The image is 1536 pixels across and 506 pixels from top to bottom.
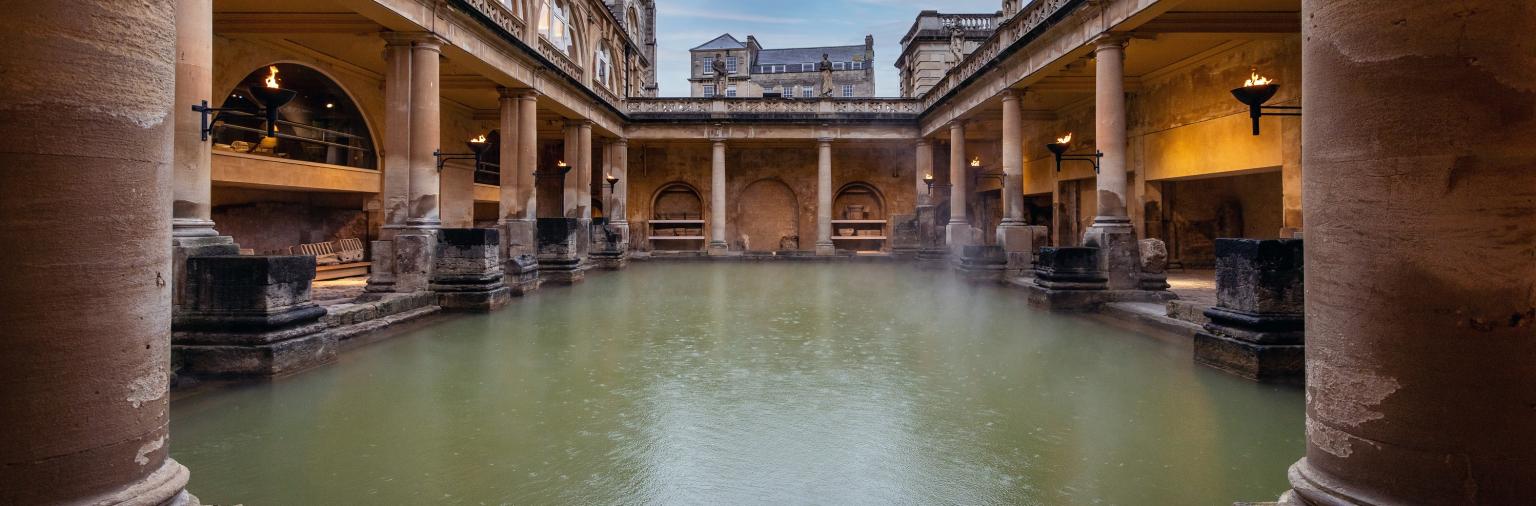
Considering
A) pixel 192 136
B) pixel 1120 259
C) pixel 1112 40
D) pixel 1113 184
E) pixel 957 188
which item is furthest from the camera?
pixel 957 188

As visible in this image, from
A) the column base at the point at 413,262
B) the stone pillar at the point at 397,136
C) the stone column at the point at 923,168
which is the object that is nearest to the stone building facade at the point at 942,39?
the stone column at the point at 923,168

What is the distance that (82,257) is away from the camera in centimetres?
223

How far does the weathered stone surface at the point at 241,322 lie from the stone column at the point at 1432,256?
6.99m

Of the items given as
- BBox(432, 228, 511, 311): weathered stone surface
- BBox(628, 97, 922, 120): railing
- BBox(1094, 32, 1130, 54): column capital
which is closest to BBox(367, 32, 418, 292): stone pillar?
BBox(432, 228, 511, 311): weathered stone surface

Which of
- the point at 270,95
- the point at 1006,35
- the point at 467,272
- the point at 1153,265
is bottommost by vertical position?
the point at 467,272

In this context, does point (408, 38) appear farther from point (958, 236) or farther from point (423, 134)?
point (958, 236)

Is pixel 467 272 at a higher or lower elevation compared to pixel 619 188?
lower

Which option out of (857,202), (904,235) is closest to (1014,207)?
(904,235)

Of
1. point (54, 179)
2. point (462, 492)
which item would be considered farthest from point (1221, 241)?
point (54, 179)

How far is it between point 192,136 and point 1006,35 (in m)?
13.9

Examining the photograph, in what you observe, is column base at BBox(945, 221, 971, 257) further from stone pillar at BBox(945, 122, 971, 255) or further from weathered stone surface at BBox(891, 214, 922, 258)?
weathered stone surface at BBox(891, 214, 922, 258)

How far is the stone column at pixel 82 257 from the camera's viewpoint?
2.10 metres

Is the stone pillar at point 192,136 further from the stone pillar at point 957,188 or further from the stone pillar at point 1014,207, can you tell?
the stone pillar at point 957,188

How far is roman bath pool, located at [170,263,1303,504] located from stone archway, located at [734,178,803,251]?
22501mm
